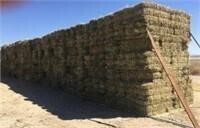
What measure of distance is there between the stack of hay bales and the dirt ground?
1.32 ft

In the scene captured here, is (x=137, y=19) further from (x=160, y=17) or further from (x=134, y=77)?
(x=134, y=77)

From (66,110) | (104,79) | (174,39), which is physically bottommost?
(66,110)

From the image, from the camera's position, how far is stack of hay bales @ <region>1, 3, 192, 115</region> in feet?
29.8

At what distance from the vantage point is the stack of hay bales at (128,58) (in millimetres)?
9070

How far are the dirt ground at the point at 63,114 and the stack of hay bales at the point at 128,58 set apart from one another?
402mm

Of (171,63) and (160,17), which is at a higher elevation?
(160,17)

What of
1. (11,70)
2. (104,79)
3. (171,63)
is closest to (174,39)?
(171,63)

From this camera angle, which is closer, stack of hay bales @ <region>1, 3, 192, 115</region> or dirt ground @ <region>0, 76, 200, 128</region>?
dirt ground @ <region>0, 76, 200, 128</region>

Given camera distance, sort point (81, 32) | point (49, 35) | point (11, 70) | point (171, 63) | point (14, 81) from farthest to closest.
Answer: point (11, 70)
point (14, 81)
point (49, 35)
point (81, 32)
point (171, 63)

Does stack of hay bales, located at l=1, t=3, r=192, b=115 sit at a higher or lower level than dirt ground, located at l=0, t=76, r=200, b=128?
higher

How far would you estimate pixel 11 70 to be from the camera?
17.6 metres

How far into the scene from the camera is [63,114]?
9.67 metres

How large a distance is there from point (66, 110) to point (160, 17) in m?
3.72

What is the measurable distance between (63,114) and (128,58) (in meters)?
2.33
